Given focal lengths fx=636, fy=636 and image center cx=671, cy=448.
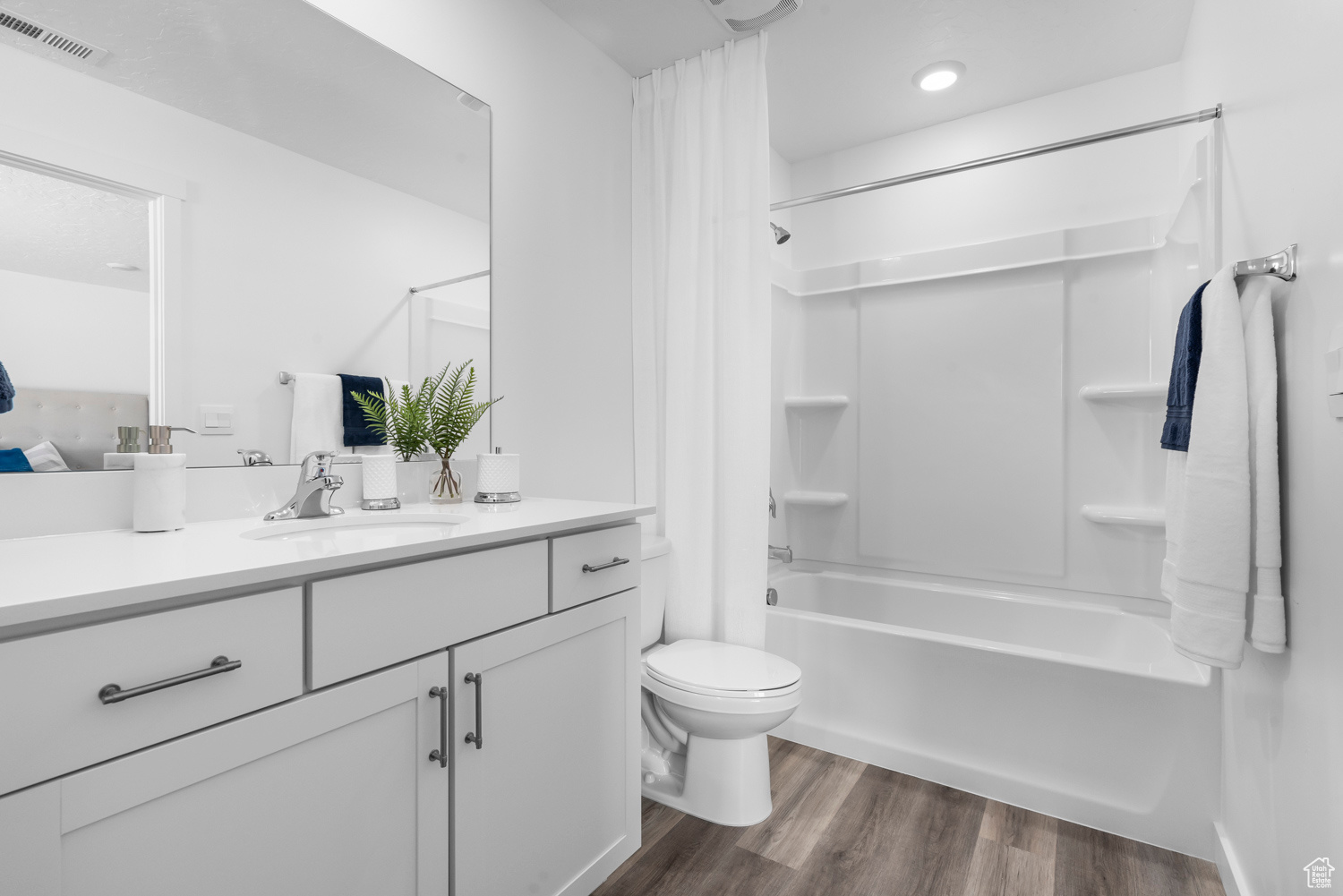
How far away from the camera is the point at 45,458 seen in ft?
3.45

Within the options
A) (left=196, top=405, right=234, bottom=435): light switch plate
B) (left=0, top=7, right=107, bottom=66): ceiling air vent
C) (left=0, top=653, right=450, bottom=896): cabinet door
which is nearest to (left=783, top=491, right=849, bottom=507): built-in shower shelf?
(left=0, top=653, right=450, bottom=896): cabinet door

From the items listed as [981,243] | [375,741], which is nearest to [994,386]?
[981,243]

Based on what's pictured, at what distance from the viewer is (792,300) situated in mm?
3129

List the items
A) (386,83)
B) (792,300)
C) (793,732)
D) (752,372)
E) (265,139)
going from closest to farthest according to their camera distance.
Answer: (265,139)
(386,83)
(752,372)
(793,732)
(792,300)

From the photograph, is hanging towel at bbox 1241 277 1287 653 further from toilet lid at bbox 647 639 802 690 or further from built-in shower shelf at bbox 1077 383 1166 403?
built-in shower shelf at bbox 1077 383 1166 403

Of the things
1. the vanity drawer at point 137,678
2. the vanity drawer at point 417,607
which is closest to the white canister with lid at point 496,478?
the vanity drawer at point 417,607

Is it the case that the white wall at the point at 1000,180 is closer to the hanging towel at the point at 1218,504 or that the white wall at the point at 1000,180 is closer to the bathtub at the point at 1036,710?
the hanging towel at the point at 1218,504

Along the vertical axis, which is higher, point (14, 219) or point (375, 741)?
point (14, 219)

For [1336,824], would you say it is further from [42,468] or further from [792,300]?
[792,300]

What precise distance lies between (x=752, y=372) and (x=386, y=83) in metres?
1.25

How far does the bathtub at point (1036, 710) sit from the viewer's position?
Result: 5.54 feet

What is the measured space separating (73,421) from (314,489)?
0.39m

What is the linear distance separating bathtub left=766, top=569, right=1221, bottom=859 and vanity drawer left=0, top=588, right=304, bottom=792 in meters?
1.77

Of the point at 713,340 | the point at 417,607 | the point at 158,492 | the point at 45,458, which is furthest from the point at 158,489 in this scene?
A: the point at 713,340
